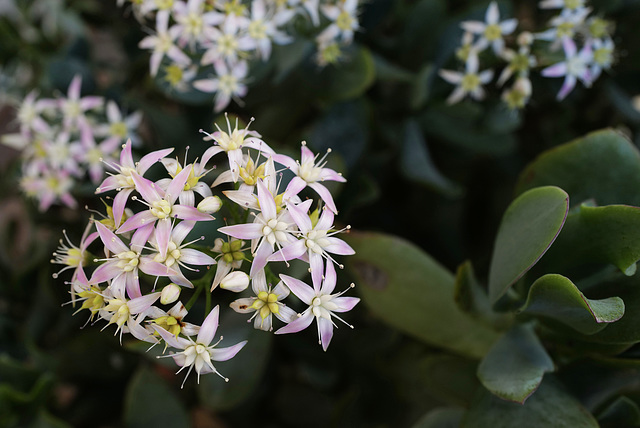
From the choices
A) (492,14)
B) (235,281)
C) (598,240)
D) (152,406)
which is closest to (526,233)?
(598,240)

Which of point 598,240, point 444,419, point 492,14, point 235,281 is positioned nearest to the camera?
point 235,281

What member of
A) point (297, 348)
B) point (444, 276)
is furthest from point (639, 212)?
point (297, 348)

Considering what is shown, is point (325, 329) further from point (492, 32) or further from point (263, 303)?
point (492, 32)

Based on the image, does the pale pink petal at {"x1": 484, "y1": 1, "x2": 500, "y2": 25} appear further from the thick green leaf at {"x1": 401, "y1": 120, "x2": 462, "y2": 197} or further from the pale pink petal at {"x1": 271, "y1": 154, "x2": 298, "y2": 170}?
the pale pink petal at {"x1": 271, "y1": 154, "x2": 298, "y2": 170}

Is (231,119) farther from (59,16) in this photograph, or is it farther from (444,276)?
(59,16)

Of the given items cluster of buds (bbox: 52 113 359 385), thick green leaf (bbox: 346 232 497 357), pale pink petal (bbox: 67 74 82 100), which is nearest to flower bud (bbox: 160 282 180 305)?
cluster of buds (bbox: 52 113 359 385)

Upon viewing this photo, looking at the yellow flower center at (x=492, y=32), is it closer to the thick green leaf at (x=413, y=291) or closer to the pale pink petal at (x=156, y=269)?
the thick green leaf at (x=413, y=291)
